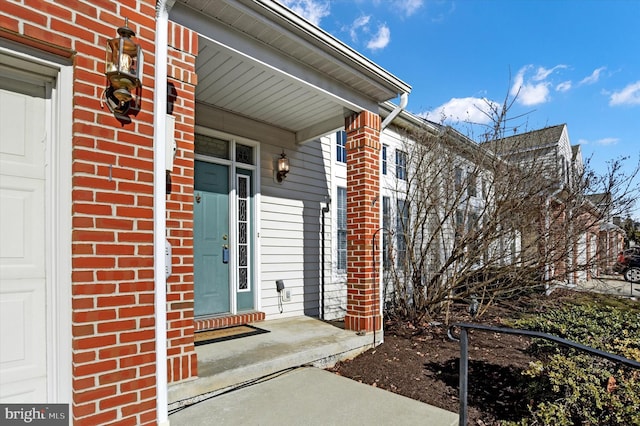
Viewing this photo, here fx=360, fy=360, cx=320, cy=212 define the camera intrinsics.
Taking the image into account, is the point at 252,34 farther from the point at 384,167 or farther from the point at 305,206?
the point at 384,167

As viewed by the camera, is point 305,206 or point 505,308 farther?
point 505,308

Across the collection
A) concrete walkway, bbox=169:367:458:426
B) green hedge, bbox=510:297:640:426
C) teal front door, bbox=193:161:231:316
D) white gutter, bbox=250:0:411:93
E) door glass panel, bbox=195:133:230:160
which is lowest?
concrete walkway, bbox=169:367:458:426

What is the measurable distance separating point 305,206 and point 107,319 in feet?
13.0

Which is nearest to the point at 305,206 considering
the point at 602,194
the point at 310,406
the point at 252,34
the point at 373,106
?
the point at 373,106

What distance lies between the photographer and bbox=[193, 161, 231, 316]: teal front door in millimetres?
4469

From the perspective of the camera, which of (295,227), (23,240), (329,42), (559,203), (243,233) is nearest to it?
(23,240)

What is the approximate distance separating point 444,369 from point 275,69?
3.56 metres

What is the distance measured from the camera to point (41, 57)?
1860mm

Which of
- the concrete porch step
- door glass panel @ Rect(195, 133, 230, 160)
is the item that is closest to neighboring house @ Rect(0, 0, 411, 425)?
the concrete porch step

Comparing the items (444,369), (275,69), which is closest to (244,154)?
(275,69)

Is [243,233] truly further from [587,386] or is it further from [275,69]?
[587,386]

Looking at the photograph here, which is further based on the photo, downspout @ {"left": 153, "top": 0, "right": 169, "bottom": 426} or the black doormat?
the black doormat

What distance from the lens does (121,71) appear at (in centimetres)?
200

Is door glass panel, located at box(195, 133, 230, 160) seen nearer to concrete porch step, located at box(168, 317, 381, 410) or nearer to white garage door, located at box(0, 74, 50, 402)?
concrete porch step, located at box(168, 317, 381, 410)
